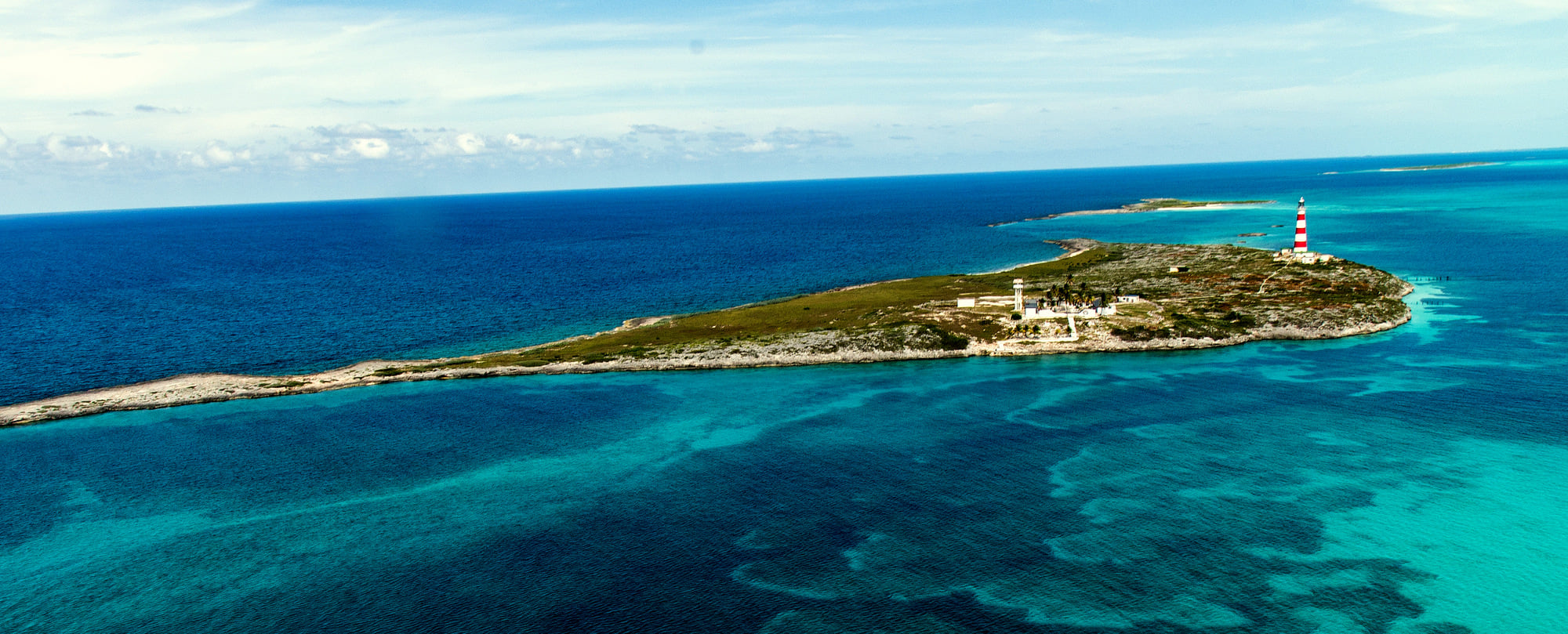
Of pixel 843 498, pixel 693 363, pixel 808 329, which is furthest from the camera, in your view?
pixel 808 329

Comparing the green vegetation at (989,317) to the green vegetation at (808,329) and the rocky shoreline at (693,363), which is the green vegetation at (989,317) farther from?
the rocky shoreline at (693,363)

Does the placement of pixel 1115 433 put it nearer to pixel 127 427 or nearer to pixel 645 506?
pixel 645 506

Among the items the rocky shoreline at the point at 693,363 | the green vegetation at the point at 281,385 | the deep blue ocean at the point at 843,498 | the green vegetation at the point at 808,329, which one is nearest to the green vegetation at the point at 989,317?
→ the green vegetation at the point at 808,329

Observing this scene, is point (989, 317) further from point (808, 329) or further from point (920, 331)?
point (808, 329)

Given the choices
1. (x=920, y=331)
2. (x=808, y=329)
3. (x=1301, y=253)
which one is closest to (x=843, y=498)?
(x=920, y=331)

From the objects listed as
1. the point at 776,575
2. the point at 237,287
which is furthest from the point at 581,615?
the point at 237,287

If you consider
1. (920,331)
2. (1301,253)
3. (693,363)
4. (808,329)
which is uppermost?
(1301,253)

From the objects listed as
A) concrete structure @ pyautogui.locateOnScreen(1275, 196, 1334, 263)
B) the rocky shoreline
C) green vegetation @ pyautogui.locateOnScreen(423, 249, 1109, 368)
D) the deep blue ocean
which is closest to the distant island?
the rocky shoreline
